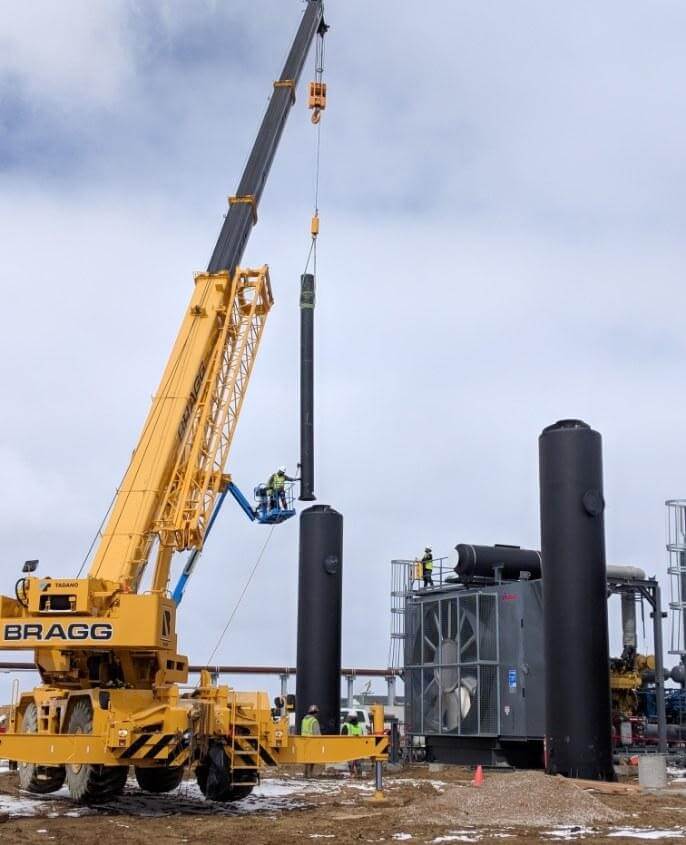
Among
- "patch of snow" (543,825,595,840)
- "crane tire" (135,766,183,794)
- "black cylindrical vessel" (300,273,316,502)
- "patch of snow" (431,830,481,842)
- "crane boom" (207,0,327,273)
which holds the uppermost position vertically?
"crane boom" (207,0,327,273)

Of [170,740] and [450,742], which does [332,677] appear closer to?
[450,742]

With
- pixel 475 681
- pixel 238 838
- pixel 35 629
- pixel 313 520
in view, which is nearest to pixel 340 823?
pixel 238 838

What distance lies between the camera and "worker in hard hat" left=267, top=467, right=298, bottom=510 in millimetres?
25500

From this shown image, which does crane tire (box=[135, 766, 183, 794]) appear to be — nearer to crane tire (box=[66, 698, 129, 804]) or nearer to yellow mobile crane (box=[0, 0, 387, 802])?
yellow mobile crane (box=[0, 0, 387, 802])

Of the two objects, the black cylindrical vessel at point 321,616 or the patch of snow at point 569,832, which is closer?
the patch of snow at point 569,832

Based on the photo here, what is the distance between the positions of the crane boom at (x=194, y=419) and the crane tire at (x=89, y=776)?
7.21 feet

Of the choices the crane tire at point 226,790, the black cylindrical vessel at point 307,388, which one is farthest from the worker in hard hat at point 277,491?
the crane tire at point 226,790

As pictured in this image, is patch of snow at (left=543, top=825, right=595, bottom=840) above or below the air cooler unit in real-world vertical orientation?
below

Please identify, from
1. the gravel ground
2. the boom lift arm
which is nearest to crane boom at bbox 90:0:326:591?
the boom lift arm

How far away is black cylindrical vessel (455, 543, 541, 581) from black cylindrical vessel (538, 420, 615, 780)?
6875 mm

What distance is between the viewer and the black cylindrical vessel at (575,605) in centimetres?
2100

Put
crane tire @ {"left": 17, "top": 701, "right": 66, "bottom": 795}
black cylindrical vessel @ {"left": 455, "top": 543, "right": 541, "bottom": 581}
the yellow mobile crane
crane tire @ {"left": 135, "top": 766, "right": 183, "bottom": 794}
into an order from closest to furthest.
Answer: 1. the yellow mobile crane
2. crane tire @ {"left": 17, "top": 701, "right": 66, "bottom": 795}
3. crane tire @ {"left": 135, "top": 766, "right": 183, "bottom": 794}
4. black cylindrical vessel @ {"left": 455, "top": 543, "right": 541, "bottom": 581}

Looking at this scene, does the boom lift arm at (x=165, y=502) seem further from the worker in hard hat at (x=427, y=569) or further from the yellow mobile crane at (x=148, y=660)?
the worker in hard hat at (x=427, y=569)

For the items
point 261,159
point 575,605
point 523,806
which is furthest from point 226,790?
point 261,159
